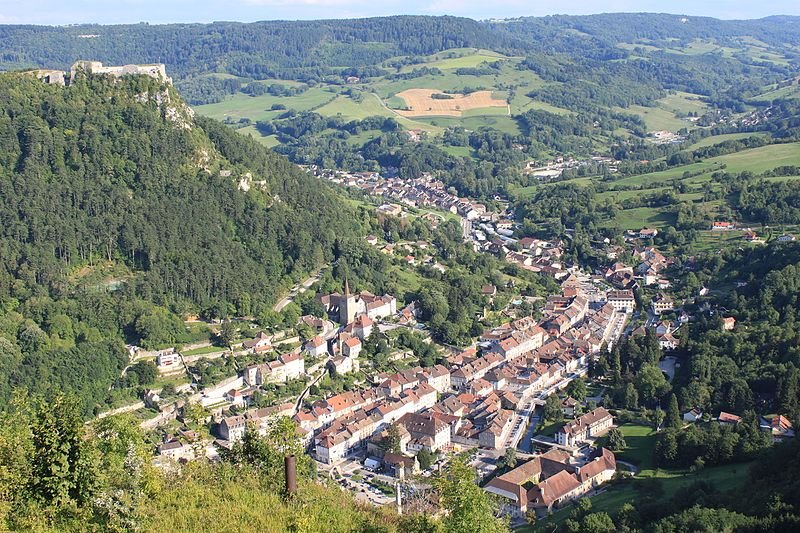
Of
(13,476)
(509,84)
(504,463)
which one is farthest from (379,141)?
(13,476)

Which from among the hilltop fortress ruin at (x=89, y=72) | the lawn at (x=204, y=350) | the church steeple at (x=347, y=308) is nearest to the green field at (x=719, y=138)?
the church steeple at (x=347, y=308)

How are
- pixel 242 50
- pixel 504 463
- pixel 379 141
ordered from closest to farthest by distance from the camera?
pixel 504 463
pixel 379 141
pixel 242 50

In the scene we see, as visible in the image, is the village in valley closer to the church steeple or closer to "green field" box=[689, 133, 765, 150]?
the church steeple

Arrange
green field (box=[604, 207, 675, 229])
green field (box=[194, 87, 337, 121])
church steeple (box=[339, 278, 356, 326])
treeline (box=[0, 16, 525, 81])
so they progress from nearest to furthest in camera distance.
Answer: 1. church steeple (box=[339, 278, 356, 326])
2. green field (box=[604, 207, 675, 229])
3. green field (box=[194, 87, 337, 121])
4. treeline (box=[0, 16, 525, 81])

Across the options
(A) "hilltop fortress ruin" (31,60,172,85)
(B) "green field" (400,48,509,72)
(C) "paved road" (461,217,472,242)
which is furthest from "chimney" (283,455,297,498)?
(B) "green field" (400,48,509,72)

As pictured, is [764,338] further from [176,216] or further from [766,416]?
[176,216]

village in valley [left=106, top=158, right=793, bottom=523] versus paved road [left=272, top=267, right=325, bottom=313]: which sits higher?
paved road [left=272, top=267, right=325, bottom=313]
